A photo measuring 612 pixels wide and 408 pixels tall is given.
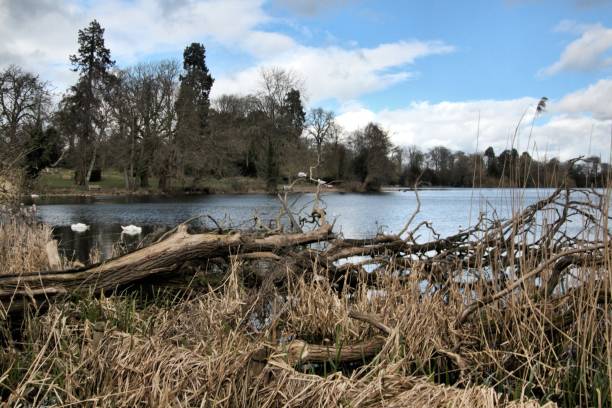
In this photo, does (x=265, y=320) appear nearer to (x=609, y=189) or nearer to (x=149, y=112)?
(x=609, y=189)

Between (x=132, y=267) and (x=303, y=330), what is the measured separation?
5.51 ft

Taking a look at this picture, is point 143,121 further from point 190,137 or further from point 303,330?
point 303,330

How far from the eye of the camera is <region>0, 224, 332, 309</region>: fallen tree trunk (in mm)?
4059

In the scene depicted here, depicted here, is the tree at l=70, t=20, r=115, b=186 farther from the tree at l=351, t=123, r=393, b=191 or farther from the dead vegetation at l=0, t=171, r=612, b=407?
the dead vegetation at l=0, t=171, r=612, b=407

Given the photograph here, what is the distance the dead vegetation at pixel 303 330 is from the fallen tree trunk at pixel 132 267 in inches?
0.5

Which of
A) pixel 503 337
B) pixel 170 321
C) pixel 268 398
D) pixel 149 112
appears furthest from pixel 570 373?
pixel 149 112

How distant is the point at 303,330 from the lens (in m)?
4.62

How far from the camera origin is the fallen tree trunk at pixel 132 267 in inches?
160

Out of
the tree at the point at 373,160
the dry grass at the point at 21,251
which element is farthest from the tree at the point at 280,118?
the dry grass at the point at 21,251

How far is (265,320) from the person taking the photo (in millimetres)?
4777

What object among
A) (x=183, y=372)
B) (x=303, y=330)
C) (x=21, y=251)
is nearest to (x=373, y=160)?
(x=21, y=251)

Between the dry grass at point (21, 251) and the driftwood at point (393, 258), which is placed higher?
the driftwood at point (393, 258)

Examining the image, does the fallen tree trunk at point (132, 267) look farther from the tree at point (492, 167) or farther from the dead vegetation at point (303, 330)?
the tree at point (492, 167)

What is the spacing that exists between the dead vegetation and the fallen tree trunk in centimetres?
1
